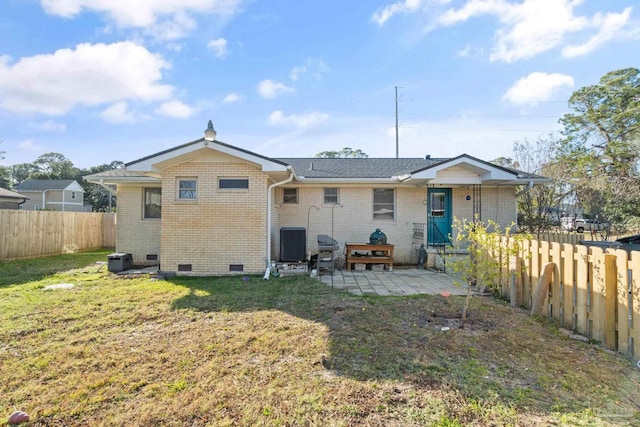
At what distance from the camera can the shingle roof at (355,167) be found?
1061cm

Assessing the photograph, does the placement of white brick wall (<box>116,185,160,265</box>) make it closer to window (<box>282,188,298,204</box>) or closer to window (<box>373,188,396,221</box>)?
window (<box>282,188,298,204</box>)

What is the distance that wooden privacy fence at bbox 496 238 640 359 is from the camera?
11.4ft

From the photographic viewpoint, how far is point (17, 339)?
407cm

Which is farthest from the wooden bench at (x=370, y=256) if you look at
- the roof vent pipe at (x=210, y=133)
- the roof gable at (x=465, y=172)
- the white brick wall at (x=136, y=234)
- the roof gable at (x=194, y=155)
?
the white brick wall at (x=136, y=234)

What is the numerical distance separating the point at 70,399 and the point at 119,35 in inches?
419

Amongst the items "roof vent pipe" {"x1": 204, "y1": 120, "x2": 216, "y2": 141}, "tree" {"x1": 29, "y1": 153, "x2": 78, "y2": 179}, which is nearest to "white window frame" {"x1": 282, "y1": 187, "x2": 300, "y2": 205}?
"roof vent pipe" {"x1": 204, "y1": 120, "x2": 216, "y2": 141}

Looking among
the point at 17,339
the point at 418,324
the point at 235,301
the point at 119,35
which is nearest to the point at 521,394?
the point at 418,324

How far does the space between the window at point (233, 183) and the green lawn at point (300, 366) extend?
352cm

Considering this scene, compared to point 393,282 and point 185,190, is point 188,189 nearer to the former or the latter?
point 185,190

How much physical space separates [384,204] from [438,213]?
196cm

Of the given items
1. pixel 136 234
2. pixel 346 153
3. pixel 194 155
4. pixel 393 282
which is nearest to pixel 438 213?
pixel 393 282

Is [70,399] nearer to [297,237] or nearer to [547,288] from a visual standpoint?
[547,288]

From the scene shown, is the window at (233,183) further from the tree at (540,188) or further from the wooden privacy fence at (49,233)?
the tree at (540,188)

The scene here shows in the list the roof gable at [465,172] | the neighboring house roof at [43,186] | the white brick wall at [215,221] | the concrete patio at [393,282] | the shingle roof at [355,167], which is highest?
the neighboring house roof at [43,186]
